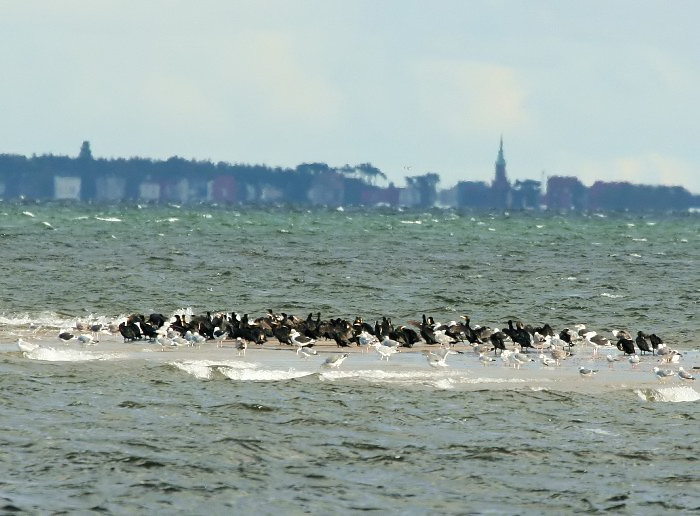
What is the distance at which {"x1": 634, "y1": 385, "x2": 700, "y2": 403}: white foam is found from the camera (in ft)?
71.1

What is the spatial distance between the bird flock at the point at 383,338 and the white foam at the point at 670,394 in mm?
3658

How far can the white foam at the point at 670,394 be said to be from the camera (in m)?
21.7

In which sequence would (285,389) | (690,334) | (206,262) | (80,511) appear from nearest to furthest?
(80,511)
(285,389)
(690,334)
(206,262)

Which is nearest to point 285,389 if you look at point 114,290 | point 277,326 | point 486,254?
point 277,326

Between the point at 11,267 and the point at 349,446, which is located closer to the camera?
the point at 349,446

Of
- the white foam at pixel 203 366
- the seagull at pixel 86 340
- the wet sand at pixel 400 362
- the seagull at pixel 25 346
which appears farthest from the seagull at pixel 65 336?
the white foam at pixel 203 366

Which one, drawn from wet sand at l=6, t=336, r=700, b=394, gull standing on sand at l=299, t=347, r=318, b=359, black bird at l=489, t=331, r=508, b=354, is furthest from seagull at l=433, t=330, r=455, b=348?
gull standing on sand at l=299, t=347, r=318, b=359

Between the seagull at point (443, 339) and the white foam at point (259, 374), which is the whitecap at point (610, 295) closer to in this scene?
the seagull at point (443, 339)

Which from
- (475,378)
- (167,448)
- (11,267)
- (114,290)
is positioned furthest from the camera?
(11,267)

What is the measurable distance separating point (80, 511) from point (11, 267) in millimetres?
45957

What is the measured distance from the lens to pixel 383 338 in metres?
28.4

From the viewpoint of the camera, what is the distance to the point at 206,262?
221ft

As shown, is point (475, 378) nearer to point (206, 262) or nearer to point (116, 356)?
point (116, 356)

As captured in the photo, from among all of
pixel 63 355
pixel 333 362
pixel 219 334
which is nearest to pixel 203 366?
pixel 333 362
